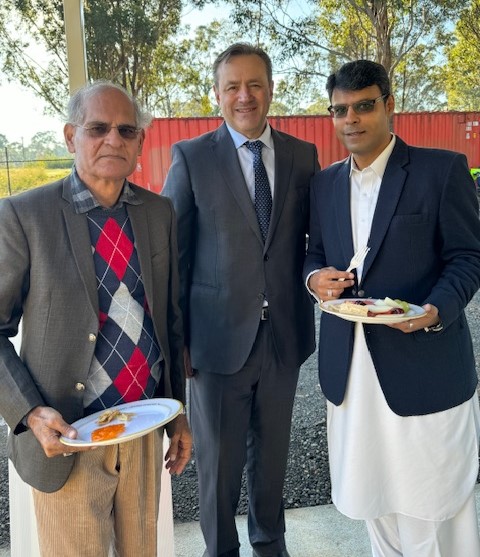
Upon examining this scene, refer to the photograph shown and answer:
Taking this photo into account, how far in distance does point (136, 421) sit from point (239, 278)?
0.89 metres

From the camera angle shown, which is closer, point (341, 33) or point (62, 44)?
point (62, 44)

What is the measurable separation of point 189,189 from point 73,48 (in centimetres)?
77

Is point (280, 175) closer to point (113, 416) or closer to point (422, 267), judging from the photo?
point (422, 267)

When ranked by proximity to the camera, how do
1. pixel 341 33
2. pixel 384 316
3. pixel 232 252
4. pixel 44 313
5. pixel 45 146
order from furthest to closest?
pixel 341 33
pixel 45 146
pixel 232 252
pixel 384 316
pixel 44 313

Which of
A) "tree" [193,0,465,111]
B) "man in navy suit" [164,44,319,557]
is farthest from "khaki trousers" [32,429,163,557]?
"tree" [193,0,465,111]

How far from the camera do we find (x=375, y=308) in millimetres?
1569

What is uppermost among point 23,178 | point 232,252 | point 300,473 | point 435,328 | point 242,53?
point 242,53

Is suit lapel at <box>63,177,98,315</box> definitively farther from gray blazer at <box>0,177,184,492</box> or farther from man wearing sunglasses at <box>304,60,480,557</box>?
man wearing sunglasses at <box>304,60,480,557</box>

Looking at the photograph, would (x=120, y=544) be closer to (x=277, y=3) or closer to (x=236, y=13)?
(x=236, y=13)

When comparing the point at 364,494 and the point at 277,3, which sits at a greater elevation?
the point at 277,3

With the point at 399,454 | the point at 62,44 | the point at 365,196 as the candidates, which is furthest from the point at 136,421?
the point at 62,44

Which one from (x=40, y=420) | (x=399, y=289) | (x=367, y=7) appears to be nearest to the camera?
(x=40, y=420)

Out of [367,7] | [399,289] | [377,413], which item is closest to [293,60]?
[367,7]

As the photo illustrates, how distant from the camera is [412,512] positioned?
71.7 inches
